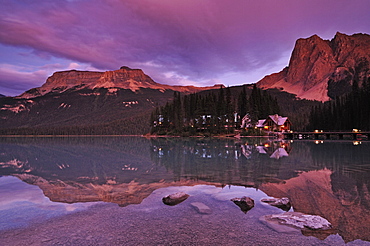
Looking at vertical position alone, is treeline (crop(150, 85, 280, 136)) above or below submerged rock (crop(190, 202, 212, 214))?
above

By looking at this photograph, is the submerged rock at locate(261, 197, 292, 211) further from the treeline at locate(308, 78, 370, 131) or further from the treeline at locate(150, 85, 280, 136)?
the treeline at locate(150, 85, 280, 136)

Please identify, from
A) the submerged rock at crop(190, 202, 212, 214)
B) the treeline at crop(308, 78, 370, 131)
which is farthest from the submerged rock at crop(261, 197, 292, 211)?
the treeline at crop(308, 78, 370, 131)

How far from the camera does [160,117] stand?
15200 cm

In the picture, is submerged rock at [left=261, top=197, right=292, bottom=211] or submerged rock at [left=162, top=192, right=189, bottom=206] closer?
submerged rock at [left=261, top=197, right=292, bottom=211]

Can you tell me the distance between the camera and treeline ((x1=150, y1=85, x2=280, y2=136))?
11894 cm

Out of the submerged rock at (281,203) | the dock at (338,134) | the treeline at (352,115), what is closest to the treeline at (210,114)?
the dock at (338,134)

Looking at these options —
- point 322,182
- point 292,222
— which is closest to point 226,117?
point 322,182

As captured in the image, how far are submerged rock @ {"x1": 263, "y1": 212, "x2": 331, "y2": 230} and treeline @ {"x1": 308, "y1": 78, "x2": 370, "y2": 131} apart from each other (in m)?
103

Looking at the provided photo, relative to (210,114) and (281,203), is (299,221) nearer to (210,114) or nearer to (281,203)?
(281,203)

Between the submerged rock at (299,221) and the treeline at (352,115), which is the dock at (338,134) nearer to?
the treeline at (352,115)

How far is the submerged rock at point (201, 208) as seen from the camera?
10.4 m

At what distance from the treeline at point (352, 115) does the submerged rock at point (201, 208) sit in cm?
10404

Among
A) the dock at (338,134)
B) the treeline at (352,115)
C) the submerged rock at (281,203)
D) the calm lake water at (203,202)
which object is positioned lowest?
the calm lake water at (203,202)

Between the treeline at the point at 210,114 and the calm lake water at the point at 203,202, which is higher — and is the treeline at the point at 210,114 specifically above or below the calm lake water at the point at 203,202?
above
